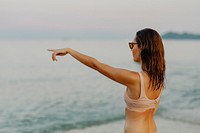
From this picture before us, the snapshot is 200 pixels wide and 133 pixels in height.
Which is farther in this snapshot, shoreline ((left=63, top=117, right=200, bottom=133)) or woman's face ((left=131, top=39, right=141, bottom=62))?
shoreline ((left=63, top=117, right=200, bottom=133))

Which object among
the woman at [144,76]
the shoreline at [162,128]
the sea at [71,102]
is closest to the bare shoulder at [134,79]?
the woman at [144,76]

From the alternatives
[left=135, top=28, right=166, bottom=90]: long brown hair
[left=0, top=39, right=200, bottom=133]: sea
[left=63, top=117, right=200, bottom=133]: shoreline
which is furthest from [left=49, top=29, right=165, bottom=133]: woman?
[left=0, top=39, right=200, bottom=133]: sea

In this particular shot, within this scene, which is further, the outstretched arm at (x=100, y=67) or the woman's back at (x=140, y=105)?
the woman's back at (x=140, y=105)

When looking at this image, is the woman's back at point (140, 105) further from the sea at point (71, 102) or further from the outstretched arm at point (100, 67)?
the sea at point (71, 102)

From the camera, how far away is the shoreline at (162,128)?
27.5ft

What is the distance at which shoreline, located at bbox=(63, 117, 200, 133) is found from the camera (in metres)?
8.40

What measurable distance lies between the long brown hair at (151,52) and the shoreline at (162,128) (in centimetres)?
575

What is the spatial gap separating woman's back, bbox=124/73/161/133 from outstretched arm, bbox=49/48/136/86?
0.25ft

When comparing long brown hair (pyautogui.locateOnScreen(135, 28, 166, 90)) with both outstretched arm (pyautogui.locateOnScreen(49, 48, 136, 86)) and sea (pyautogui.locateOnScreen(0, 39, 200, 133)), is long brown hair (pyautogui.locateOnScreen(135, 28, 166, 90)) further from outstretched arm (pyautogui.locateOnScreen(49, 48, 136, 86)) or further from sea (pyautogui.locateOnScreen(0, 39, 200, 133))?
sea (pyautogui.locateOnScreen(0, 39, 200, 133))

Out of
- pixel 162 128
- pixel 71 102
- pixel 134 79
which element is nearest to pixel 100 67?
pixel 134 79

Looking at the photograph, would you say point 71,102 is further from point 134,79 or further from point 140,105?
point 134,79

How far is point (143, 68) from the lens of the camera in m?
2.76

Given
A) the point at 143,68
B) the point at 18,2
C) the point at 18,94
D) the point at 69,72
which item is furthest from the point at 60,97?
the point at 18,2

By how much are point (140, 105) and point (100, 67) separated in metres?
0.39
